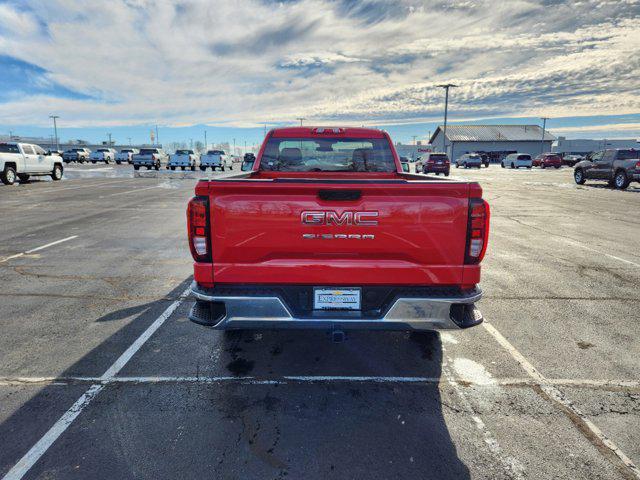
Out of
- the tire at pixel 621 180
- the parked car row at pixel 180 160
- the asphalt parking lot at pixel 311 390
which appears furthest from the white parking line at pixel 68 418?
the parked car row at pixel 180 160

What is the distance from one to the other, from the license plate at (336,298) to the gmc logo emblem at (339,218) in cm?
49

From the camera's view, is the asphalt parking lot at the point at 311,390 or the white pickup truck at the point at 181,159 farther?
the white pickup truck at the point at 181,159

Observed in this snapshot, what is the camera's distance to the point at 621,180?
21.6 metres

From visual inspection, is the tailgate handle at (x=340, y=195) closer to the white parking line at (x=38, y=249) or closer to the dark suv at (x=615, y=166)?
the white parking line at (x=38, y=249)

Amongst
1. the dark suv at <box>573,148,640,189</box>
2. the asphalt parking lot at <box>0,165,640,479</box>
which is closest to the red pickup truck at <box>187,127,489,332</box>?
the asphalt parking lot at <box>0,165,640,479</box>

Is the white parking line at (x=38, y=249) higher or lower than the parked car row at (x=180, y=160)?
lower

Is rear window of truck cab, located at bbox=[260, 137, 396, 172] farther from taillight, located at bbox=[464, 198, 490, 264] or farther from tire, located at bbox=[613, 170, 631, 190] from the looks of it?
tire, located at bbox=[613, 170, 631, 190]

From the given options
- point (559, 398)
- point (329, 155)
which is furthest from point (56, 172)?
point (559, 398)

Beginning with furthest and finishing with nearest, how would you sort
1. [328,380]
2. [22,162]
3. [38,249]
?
1. [22,162]
2. [38,249]
3. [328,380]

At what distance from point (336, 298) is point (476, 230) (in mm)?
1113

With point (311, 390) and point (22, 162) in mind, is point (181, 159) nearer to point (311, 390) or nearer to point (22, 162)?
point (22, 162)

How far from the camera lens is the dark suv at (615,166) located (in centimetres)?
2111

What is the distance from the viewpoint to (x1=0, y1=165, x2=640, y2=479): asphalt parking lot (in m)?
2.49

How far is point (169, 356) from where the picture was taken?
376 cm
